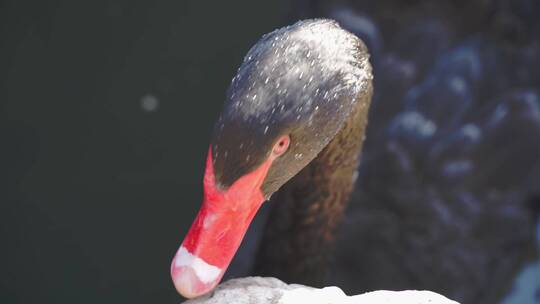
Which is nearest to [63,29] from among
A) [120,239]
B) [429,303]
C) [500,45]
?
[120,239]

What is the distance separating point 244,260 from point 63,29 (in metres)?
1.12

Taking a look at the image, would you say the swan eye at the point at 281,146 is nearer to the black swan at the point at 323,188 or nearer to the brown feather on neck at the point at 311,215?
the black swan at the point at 323,188

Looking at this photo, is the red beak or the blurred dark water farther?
the blurred dark water

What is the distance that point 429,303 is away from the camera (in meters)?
1.39

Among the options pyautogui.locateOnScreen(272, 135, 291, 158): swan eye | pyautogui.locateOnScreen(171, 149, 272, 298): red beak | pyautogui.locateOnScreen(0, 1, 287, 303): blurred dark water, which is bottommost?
pyautogui.locateOnScreen(0, 1, 287, 303): blurred dark water

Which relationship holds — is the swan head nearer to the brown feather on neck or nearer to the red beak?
the red beak

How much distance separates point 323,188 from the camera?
1.94m

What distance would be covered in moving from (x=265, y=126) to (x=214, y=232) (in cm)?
23

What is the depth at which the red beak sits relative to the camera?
4.75 ft

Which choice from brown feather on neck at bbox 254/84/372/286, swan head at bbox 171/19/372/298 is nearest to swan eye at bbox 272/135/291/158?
swan head at bbox 171/19/372/298

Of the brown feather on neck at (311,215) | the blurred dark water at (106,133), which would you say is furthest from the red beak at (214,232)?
the blurred dark water at (106,133)

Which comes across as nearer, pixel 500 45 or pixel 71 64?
pixel 500 45

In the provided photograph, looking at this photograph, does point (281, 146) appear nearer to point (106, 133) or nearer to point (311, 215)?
point (311, 215)

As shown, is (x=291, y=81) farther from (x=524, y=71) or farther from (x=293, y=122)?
(x=524, y=71)
